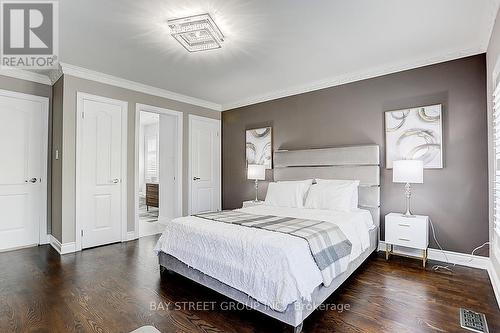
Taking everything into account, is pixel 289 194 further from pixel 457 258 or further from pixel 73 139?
pixel 73 139

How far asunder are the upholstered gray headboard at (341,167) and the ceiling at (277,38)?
3.76ft

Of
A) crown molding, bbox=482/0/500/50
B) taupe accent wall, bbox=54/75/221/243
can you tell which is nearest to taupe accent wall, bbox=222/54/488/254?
crown molding, bbox=482/0/500/50

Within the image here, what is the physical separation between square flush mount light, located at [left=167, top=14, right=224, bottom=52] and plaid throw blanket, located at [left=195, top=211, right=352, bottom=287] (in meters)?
1.94

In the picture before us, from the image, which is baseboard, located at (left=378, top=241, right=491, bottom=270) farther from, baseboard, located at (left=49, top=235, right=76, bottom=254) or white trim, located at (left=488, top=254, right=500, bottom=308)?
baseboard, located at (left=49, top=235, right=76, bottom=254)

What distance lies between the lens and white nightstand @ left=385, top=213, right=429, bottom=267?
10.5ft

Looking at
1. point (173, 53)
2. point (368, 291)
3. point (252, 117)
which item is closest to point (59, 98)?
point (173, 53)

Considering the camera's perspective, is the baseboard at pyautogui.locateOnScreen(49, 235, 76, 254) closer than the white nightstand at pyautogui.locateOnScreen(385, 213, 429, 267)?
No

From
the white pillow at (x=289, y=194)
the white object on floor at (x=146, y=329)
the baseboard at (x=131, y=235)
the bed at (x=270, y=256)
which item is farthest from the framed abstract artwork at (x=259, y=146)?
the white object on floor at (x=146, y=329)

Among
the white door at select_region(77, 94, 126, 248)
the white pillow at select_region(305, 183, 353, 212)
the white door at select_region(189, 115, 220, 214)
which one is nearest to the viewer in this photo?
the white pillow at select_region(305, 183, 353, 212)

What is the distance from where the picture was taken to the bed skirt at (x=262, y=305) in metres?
1.88

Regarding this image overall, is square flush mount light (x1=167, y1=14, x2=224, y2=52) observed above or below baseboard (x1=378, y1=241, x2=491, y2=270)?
above

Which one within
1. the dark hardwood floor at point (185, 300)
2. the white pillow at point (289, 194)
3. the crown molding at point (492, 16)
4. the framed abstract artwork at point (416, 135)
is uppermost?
the crown molding at point (492, 16)

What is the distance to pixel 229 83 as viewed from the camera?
15.0ft

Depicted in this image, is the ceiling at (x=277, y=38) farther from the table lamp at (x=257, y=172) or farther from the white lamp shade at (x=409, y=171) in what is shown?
the table lamp at (x=257, y=172)
